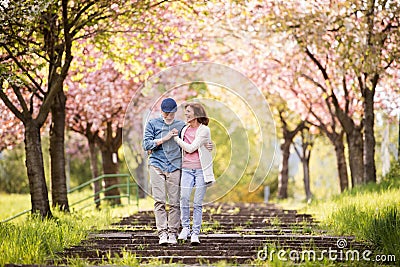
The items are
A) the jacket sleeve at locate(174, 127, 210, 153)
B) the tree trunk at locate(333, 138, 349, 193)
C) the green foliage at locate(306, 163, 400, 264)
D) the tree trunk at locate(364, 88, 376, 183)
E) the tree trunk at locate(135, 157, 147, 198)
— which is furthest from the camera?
the tree trunk at locate(333, 138, 349, 193)

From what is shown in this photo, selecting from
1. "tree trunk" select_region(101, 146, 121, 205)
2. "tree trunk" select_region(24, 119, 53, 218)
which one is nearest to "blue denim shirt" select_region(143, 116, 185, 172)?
"tree trunk" select_region(24, 119, 53, 218)

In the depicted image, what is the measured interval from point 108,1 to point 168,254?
20.2ft

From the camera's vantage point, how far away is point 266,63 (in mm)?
23422

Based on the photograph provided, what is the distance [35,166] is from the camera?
1192 cm

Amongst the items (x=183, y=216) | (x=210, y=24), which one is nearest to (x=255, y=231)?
(x=183, y=216)

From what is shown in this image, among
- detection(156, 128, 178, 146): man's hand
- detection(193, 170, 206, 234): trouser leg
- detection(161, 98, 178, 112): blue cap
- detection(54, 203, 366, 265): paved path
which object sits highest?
detection(161, 98, 178, 112): blue cap

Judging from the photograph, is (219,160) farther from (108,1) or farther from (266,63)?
(266,63)

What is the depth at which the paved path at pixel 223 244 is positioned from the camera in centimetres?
703

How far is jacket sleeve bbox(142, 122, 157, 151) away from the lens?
27.2 ft

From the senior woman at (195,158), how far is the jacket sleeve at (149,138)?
0.94 ft

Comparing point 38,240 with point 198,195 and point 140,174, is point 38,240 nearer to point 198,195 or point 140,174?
point 198,195

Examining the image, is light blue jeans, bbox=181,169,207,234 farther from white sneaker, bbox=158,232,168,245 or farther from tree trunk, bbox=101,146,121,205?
tree trunk, bbox=101,146,121,205

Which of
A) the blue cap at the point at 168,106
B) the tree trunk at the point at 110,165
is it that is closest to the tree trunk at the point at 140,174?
the tree trunk at the point at 110,165

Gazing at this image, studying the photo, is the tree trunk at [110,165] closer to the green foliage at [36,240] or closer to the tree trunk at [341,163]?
the tree trunk at [341,163]
